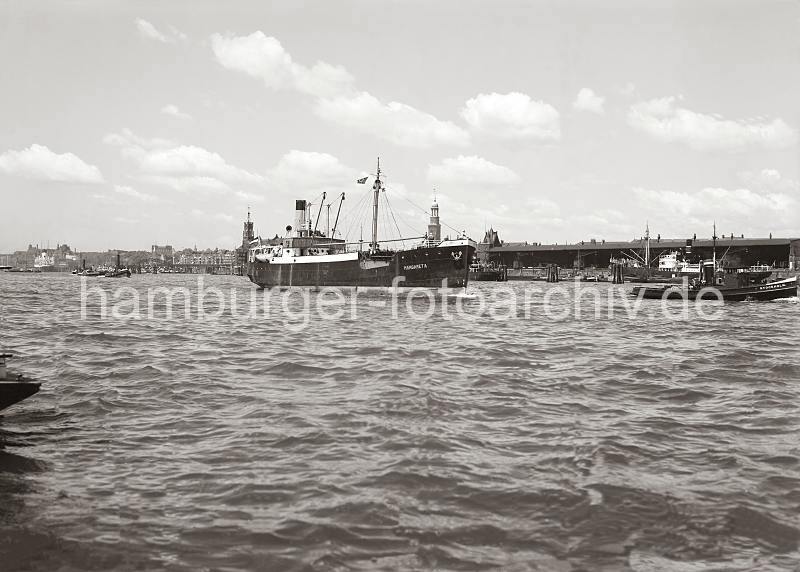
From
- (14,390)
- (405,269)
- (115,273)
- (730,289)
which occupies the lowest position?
(14,390)

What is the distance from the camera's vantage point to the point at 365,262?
165 ft

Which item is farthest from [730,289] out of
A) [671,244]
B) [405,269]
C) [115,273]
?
[115,273]

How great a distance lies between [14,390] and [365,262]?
42236mm

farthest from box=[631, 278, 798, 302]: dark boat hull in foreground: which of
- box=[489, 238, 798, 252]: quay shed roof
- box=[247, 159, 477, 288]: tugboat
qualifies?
box=[489, 238, 798, 252]: quay shed roof

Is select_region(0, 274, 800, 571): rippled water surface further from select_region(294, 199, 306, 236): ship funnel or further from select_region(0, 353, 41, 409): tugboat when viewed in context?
select_region(294, 199, 306, 236): ship funnel

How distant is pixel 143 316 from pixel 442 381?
Result: 22.3 metres

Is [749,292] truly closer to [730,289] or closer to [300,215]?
[730,289]

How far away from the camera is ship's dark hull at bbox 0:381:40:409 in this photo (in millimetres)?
8289

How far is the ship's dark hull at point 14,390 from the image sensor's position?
8.29m

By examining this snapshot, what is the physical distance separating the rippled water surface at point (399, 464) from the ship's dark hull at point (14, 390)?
1.98 ft

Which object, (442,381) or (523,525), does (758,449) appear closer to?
(523,525)

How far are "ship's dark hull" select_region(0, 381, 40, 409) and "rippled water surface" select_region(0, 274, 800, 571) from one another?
603 mm

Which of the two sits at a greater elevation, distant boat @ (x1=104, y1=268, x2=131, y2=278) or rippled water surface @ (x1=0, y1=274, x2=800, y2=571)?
distant boat @ (x1=104, y1=268, x2=131, y2=278)

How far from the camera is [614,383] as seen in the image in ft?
44.3
